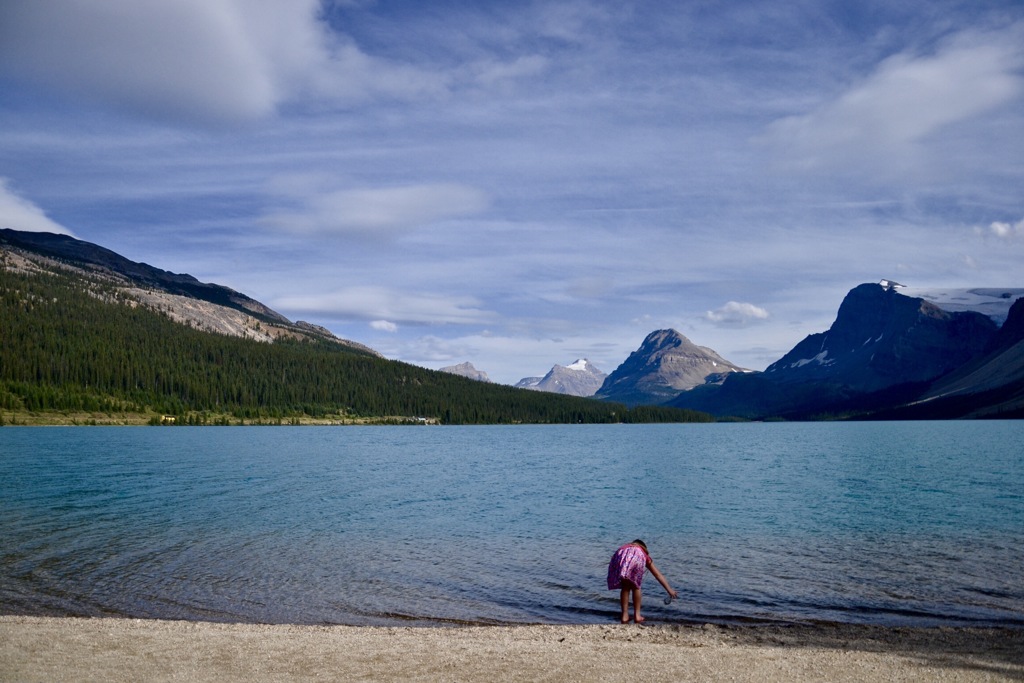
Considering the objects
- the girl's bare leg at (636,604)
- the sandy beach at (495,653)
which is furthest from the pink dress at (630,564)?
the sandy beach at (495,653)

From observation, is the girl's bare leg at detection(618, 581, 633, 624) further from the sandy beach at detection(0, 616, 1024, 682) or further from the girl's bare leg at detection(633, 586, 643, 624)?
the sandy beach at detection(0, 616, 1024, 682)

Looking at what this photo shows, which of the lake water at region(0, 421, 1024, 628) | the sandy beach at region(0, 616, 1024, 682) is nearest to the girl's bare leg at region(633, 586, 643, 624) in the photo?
the sandy beach at region(0, 616, 1024, 682)

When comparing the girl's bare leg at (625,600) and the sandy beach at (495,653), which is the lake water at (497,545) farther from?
the sandy beach at (495,653)

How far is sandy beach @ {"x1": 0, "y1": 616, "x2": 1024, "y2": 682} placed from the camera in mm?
17672

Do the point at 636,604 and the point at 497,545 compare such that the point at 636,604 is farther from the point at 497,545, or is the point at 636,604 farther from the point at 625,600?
the point at 497,545

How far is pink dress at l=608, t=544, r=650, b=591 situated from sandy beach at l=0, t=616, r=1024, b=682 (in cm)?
163

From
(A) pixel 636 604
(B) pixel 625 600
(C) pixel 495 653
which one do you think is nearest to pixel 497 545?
(B) pixel 625 600

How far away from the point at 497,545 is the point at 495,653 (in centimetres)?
2004

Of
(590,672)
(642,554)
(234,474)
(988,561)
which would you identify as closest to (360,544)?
(642,554)

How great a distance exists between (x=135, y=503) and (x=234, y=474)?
26.2m

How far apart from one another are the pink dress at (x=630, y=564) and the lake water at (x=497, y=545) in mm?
1915

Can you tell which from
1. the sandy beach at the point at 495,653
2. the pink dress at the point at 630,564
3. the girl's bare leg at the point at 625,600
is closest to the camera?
the sandy beach at the point at 495,653

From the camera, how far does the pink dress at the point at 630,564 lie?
2469 cm

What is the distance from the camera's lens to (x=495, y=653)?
19.9 meters
